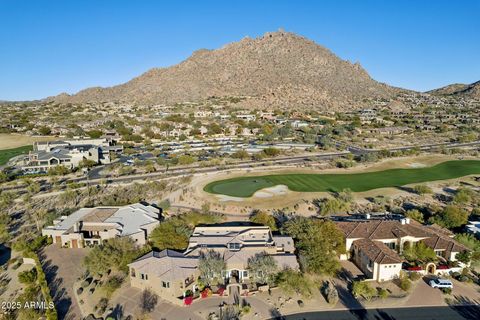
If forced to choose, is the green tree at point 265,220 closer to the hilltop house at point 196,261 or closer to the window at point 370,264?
the hilltop house at point 196,261

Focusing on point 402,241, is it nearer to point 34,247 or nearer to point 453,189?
point 453,189

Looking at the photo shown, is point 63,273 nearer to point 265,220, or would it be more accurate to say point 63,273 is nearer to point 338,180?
point 265,220

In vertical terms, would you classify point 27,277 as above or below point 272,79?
below

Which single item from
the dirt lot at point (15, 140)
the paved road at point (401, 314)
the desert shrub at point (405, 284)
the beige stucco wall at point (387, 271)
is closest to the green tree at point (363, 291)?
the paved road at point (401, 314)

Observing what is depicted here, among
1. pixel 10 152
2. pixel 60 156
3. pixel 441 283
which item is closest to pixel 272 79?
pixel 10 152

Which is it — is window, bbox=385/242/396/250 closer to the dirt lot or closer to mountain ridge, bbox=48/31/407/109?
the dirt lot

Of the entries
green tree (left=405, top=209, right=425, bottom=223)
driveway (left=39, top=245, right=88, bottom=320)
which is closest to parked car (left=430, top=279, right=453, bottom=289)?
green tree (left=405, top=209, right=425, bottom=223)

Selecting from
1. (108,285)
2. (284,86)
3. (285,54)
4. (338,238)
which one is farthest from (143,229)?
(285,54)
